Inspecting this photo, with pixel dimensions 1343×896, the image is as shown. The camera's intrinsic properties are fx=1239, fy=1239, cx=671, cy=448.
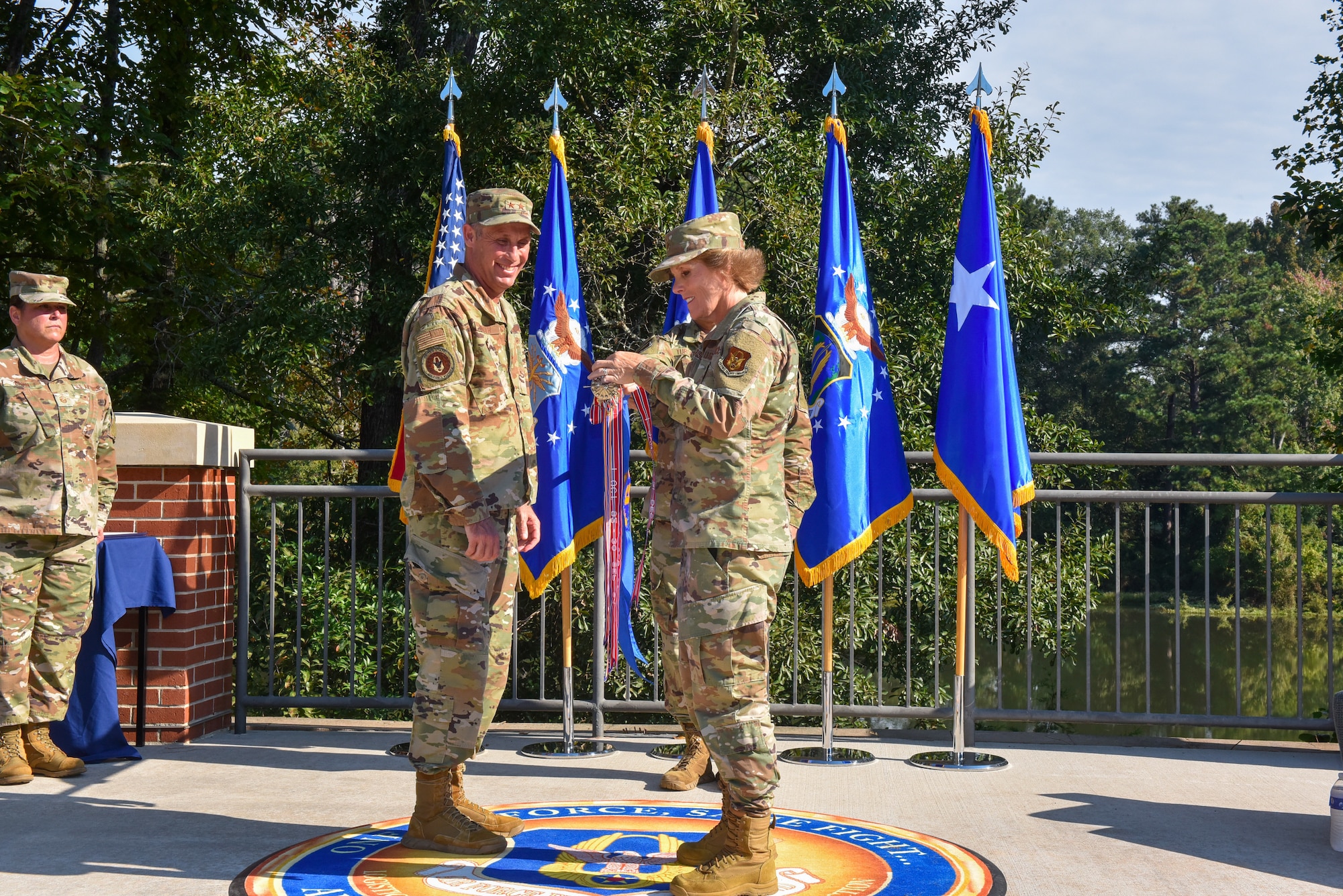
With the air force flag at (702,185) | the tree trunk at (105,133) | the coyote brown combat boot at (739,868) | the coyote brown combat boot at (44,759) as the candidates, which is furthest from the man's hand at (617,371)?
the tree trunk at (105,133)

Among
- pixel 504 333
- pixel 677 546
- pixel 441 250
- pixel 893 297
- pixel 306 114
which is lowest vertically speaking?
pixel 677 546

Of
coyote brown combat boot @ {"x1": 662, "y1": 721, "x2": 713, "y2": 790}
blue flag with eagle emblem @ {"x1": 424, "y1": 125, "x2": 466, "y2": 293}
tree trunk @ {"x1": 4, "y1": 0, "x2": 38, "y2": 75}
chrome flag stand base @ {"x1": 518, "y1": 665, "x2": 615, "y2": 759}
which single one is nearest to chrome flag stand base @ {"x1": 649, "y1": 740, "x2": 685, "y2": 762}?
chrome flag stand base @ {"x1": 518, "y1": 665, "x2": 615, "y2": 759}

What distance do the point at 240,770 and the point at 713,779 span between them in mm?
2211

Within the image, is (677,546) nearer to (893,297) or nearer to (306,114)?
(893,297)

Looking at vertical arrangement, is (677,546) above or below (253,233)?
below

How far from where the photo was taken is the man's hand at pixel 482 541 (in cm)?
416

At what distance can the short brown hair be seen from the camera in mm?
4082

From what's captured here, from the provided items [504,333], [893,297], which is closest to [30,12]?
A: [893,297]

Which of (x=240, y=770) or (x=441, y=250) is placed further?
(x=441, y=250)

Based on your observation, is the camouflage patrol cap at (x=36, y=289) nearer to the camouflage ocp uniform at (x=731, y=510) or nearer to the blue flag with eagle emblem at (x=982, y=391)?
A: the camouflage ocp uniform at (x=731, y=510)

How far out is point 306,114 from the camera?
45.3 feet

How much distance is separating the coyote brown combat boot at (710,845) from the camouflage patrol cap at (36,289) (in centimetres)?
371

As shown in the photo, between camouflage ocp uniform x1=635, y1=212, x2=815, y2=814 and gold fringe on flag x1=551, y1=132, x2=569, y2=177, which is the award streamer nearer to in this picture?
gold fringe on flag x1=551, y1=132, x2=569, y2=177

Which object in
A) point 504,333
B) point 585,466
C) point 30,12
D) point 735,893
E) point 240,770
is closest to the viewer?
point 735,893
